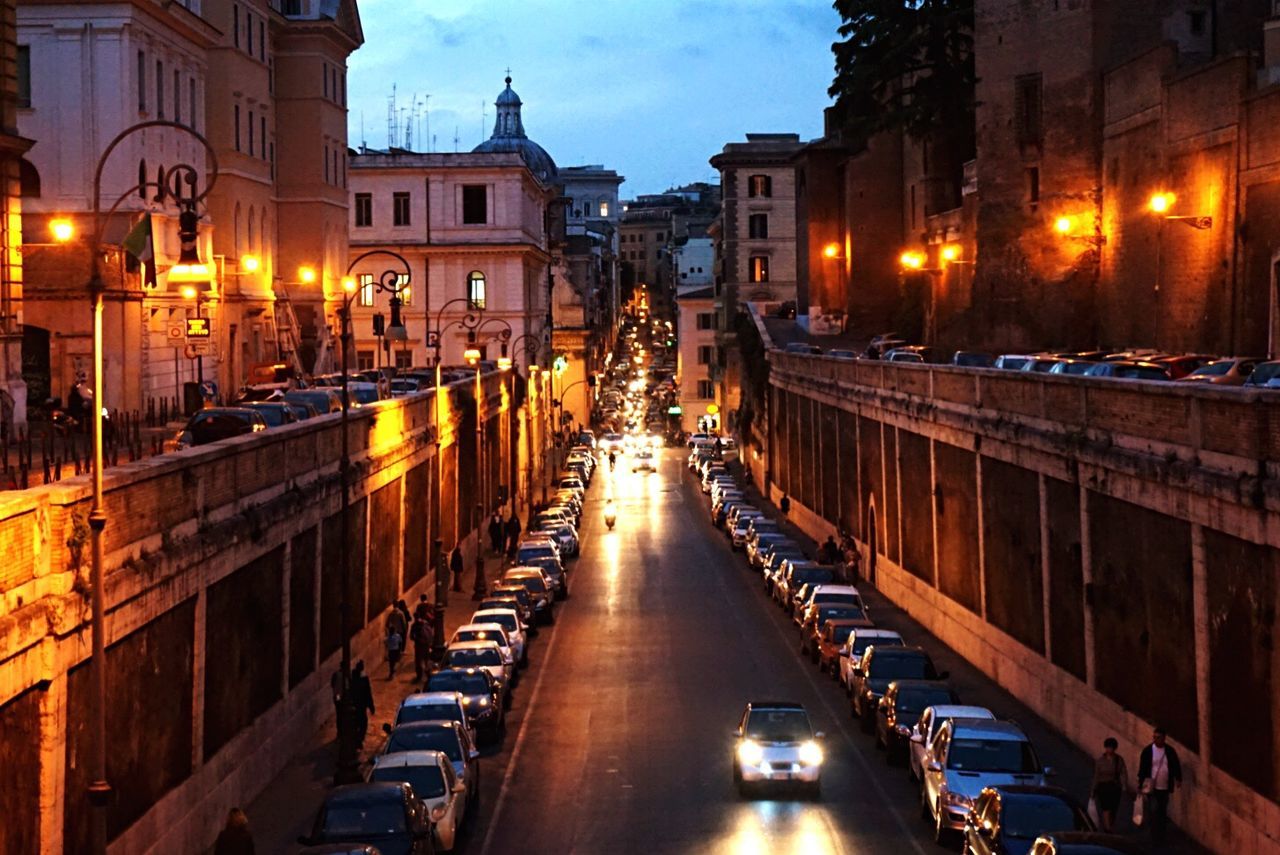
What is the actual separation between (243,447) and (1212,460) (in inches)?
572

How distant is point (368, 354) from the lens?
108m

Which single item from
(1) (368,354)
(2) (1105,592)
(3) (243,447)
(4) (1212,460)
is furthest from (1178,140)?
(1) (368,354)

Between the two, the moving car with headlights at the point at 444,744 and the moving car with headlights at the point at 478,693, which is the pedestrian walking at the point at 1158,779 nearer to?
the moving car with headlights at the point at 444,744

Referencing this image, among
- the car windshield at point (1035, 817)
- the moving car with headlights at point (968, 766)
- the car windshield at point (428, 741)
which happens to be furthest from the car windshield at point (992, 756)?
the car windshield at point (428, 741)

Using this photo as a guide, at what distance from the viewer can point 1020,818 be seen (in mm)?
21891

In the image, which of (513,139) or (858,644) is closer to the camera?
(858,644)

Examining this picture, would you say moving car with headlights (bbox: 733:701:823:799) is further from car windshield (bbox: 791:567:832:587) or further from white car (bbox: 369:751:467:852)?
car windshield (bbox: 791:567:832:587)

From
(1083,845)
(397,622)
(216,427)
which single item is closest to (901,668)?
(397,622)

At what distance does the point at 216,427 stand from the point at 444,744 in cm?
1203

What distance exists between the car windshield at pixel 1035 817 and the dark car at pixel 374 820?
6.78 meters

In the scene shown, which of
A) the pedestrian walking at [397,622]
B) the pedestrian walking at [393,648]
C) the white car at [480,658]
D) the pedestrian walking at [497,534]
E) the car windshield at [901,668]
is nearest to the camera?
the car windshield at [901,668]

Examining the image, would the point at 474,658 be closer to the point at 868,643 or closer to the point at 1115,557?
the point at 868,643

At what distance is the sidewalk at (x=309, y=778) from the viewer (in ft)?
90.0

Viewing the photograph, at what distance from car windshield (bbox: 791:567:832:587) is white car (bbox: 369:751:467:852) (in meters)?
25.1
